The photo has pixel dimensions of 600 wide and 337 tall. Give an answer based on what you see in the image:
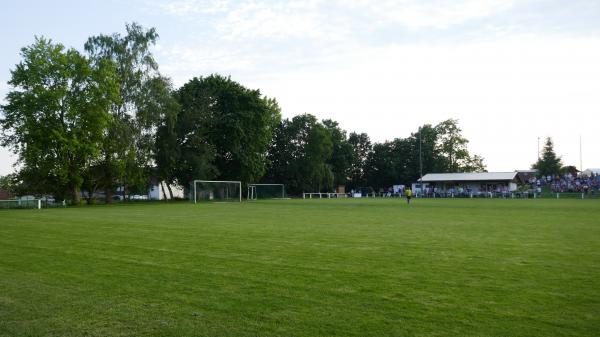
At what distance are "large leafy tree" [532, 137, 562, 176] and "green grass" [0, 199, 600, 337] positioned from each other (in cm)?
9043

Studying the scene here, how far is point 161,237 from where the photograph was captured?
13148mm

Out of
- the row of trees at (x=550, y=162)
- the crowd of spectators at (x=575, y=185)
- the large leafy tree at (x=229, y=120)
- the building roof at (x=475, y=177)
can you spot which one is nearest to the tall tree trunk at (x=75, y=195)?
the large leafy tree at (x=229, y=120)

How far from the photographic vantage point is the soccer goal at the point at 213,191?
162 ft

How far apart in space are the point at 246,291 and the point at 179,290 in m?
0.95

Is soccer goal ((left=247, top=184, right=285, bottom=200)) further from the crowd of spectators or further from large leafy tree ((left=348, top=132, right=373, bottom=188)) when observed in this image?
the crowd of spectators

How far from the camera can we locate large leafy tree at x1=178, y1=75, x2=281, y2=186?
54281 millimetres

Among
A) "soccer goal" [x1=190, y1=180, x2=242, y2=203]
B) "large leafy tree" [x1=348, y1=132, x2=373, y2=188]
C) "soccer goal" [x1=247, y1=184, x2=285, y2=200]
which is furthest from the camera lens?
"large leafy tree" [x1=348, y1=132, x2=373, y2=188]

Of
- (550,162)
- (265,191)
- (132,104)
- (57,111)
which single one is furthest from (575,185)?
(57,111)

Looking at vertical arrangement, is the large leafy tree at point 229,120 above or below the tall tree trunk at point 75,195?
above

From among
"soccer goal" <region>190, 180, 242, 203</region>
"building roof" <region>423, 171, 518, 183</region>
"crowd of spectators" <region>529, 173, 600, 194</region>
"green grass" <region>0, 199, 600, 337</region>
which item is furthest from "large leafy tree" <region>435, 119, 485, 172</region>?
"green grass" <region>0, 199, 600, 337</region>

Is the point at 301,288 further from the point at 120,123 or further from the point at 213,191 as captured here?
the point at 213,191

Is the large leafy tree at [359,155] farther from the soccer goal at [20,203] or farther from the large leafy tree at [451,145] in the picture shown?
the soccer goal at [20,203]

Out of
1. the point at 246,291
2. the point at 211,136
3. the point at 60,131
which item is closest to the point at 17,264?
the point at 246,291

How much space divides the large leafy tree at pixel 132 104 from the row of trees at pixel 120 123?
0.10 meters
